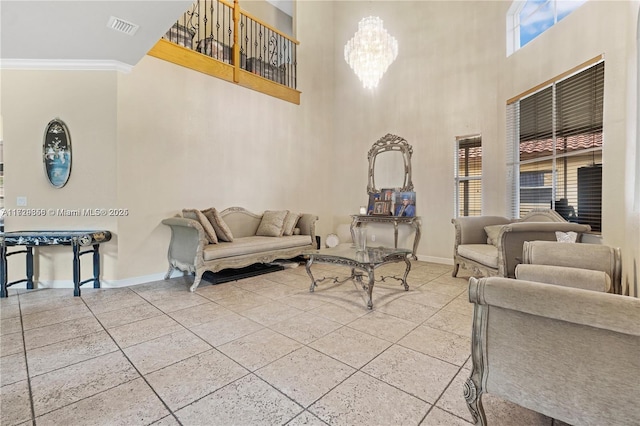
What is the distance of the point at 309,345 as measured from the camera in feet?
7.00

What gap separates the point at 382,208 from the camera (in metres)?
5.55

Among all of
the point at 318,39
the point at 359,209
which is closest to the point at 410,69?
the point at 318,39

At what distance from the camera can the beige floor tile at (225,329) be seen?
7.39 feet

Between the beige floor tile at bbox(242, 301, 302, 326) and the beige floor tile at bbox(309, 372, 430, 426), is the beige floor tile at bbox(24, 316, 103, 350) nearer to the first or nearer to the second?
the beige floor tile at bbox(242, 301, 302, 326)

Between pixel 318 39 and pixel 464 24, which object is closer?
pixel 464 24

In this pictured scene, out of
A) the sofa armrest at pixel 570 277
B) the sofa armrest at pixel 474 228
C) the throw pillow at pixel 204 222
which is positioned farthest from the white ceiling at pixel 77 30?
the sofa armrest at pixel 474 228

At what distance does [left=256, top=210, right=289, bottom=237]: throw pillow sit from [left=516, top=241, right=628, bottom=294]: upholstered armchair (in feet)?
11.3

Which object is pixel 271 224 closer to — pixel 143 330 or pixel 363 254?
pixel 363 254

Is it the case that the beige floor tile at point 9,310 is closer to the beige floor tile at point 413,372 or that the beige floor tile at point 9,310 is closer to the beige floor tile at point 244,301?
the beige floor tile at point 244,301

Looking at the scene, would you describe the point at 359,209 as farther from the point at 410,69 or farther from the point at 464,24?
the point at 464,24

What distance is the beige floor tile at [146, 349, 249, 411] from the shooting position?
157 centimetres

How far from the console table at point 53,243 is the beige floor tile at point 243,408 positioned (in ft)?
9.06

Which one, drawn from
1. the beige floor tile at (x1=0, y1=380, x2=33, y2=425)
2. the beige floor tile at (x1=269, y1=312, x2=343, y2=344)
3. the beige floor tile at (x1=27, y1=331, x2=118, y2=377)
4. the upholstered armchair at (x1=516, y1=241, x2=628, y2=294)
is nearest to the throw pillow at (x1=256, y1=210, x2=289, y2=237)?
the beige floor tile at (x1=269, y1=312, x2=343, y2=344)

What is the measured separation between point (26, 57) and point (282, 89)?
11.4 feet
